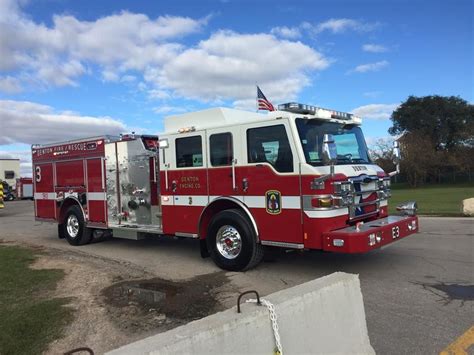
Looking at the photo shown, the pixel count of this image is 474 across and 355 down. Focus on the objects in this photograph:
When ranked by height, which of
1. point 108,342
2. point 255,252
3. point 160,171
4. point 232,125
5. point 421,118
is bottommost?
point 108,342

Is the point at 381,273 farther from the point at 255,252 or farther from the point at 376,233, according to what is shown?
the point at 255,252

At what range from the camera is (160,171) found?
9320 mm

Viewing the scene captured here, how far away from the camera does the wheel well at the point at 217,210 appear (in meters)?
7.77

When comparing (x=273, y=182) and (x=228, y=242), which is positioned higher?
(x=273, y=182)

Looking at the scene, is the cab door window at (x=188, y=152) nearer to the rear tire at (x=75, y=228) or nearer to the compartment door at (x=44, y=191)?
the rear tire at (x=75, y=228)

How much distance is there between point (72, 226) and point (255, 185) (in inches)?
249

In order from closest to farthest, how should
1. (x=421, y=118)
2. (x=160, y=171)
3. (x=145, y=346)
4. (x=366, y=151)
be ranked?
(x=145, y=346)
(x=366, y=151)
(x=160, y=171)
(x=421, y=118)

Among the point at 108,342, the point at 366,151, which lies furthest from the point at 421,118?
the point at 108,342

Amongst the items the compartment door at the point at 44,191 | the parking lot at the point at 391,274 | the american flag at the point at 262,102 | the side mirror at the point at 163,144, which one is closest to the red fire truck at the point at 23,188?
the compartment door at the point at 44,191

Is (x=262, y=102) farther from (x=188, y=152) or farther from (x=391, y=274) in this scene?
(x=391, y=274)

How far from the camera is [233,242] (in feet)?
26.5

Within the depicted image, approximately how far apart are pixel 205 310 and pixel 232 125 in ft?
10.6

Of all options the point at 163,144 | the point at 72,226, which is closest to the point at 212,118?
the point at 163,144

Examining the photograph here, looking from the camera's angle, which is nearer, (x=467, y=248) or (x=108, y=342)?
A: (x=108, y=342)
